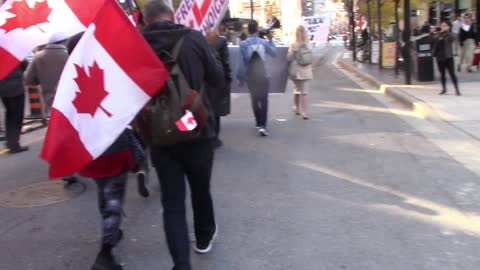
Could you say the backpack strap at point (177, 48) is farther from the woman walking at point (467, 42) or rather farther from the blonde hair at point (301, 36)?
the woman walking at point (467, 42)

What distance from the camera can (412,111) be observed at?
35.6 feet

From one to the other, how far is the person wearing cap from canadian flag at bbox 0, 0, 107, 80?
2.70m

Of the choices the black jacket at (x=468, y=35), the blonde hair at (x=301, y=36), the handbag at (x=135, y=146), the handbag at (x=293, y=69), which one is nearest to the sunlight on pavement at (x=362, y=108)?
the handbag at (x=293, y=69)

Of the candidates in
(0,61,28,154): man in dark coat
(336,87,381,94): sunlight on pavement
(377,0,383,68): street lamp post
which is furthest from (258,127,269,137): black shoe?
(377,0,383,68): street lamp post

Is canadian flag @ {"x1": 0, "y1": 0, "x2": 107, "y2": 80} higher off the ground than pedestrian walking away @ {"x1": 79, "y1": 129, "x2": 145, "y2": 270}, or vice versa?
canadian flag @ {"x1": 0, "y1": 0, "x2": 107, "y2": 80}

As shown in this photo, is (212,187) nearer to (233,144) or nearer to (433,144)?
(233,144)

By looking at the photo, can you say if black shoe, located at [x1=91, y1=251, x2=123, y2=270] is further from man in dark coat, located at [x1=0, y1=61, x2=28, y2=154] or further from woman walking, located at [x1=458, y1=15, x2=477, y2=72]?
woman walking, located at [x1=458, y1=15, x2=477, y2=72]

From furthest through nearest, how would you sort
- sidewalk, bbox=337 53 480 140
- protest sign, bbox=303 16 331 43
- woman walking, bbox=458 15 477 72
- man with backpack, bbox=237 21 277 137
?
protest sign, bbox=303 16 331 43
woman walking, bbox=458 15 477 72
sidewalk, bbox=337 53 480 140
man with backpack, bbox=237 21 277 137

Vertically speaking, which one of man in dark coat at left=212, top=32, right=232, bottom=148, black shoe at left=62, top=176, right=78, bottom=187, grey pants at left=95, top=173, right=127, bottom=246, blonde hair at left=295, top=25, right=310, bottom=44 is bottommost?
black shoe at left=62, top=176, right=78, bottom=187

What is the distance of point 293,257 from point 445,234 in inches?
52.7

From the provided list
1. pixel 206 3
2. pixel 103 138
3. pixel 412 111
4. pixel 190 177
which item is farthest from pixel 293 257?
pixel 412 111

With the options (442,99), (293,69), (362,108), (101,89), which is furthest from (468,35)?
(101,89)

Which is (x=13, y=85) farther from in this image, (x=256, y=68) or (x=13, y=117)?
(x=256, y=68)

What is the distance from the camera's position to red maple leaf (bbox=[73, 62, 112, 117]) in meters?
3.16
